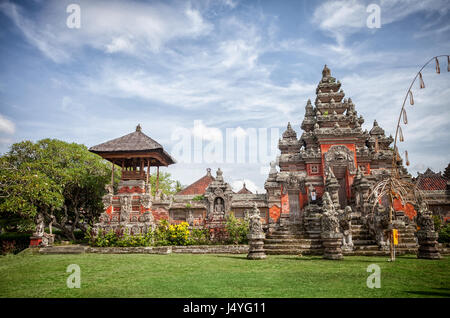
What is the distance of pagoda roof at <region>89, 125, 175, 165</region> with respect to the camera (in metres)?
18.3

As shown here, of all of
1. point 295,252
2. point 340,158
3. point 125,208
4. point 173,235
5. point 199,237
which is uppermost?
point 340,158

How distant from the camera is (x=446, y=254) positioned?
11594 millimetres

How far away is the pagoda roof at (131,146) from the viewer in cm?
1827

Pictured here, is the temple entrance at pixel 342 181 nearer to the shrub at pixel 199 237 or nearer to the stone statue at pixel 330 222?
the stone statue at pixel 330 222

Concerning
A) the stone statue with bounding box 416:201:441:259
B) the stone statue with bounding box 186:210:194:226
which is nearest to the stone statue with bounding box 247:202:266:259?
the stone statue with bounding box 416:201:441:259

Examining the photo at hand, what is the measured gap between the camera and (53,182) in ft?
58.1

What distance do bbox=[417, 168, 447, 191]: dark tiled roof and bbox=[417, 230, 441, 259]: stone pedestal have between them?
1523 centimetres

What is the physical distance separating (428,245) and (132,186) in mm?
15324

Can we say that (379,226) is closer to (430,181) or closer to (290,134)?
(290,134)

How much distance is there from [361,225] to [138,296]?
12229mm

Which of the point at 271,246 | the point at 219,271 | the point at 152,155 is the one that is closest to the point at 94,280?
the point at 219,271

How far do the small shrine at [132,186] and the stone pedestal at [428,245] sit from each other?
39.5ft

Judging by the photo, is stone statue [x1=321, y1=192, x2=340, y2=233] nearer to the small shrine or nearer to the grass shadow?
the grass shadow

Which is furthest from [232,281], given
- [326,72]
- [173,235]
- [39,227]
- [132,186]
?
[326,72]
